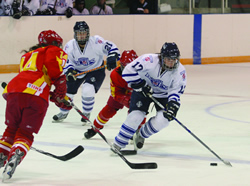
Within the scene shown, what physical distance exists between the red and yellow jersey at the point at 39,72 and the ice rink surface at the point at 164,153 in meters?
0.52

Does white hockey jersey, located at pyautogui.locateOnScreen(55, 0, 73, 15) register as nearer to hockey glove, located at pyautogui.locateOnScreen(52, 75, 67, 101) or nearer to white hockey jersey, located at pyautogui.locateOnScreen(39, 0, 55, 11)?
white hockey jersey, located at pyautogui.locateOnScreen(39, 0, 55, 11)

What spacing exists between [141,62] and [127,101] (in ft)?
1.81

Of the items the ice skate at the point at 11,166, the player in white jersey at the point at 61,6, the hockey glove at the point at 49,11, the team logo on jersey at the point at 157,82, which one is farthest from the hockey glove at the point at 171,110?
the player in white jersey at the point at 61,6

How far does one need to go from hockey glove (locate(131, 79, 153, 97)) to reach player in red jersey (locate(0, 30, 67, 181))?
2.27 ft

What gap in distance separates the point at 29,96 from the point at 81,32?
205cm

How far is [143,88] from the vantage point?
4.30 m

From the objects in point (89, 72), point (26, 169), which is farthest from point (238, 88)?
point (26, 169)

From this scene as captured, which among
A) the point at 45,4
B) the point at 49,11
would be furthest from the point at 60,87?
the point at 45,4

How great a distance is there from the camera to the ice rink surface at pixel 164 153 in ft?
11.9

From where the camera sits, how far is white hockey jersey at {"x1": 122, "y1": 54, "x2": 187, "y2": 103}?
13.9 feet

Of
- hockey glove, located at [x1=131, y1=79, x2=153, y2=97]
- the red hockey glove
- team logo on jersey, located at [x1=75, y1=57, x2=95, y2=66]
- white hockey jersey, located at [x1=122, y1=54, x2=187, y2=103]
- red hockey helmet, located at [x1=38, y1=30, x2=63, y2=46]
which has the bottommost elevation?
the red hockey glove

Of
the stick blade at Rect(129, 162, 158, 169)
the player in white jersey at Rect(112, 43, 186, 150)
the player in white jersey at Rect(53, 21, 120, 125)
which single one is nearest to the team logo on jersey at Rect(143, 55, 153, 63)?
the player in white jersey at Rect(112, 43, 186, 150)

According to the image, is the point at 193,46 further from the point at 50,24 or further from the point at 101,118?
the point at 101,118

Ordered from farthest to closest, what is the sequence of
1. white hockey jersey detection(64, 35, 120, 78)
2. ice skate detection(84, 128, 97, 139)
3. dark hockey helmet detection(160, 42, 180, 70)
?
white hockey jersey detection(64, 35, 120, 78)
ice skate detection(84, 128, 97, 139)
dark hockey helmet detection(160, 42, 180, 70)
